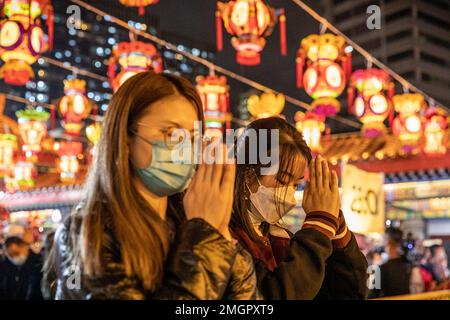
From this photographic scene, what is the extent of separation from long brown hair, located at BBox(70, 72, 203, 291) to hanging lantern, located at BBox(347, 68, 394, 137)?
9.32m

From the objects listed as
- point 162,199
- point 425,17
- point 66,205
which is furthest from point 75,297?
point 425,17

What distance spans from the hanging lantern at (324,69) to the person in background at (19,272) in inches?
207

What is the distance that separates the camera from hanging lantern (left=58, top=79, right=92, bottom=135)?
10203 mm

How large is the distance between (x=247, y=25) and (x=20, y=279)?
404 centimetres

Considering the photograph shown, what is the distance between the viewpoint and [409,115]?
11625mm

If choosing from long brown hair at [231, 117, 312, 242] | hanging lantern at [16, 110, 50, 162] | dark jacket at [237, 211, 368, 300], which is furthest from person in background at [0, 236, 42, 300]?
hanging lantern at [16, 110, 50, 162]


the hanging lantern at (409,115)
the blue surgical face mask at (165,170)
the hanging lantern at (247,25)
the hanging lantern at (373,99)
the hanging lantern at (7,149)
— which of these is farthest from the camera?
the hanging lantern at (7,149)

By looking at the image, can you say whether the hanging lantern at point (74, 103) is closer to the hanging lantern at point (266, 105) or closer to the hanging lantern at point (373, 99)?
the hanging lantern at point (266, 105)

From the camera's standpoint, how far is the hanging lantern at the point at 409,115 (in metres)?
11.6

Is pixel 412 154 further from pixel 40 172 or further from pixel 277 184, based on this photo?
pixel 277 184

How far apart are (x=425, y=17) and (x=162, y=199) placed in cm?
5629

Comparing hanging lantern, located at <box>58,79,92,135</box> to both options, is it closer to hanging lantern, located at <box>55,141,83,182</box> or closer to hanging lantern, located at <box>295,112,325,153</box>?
hanging lantern, located at <box>55,141,83,182</box>

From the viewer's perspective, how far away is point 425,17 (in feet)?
173

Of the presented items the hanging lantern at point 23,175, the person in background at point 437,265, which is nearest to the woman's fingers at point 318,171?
the person in background at point 437,265
